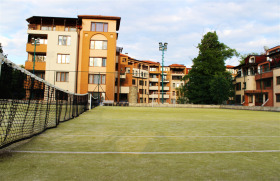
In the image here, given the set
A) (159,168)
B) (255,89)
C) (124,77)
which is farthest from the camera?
(124,77)

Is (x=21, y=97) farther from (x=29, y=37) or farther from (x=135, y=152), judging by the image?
(x=29, y=37)

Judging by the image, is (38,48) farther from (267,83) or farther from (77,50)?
(267,83)

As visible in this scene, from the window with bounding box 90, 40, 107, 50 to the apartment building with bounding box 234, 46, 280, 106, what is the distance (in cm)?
2811

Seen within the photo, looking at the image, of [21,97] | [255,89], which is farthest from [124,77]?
[21,97]

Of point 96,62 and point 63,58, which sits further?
point 96,62

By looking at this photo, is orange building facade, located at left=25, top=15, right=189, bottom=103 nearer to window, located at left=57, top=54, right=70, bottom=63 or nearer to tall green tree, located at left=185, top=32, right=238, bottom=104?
window, located at left=57, top=54, right=70, bottom=63

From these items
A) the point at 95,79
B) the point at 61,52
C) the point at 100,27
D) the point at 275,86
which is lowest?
the point at 275,86

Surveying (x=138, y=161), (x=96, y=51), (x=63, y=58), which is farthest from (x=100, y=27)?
(x=138, y=161)

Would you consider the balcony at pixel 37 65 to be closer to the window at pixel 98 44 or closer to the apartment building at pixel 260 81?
the window at pixel 98 44

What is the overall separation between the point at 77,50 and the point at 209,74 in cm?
2586

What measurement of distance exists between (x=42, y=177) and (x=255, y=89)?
48.5 meters

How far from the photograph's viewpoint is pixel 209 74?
4191 centimetres

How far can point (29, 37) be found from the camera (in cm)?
3850

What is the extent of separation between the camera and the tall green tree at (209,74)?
3622cm
